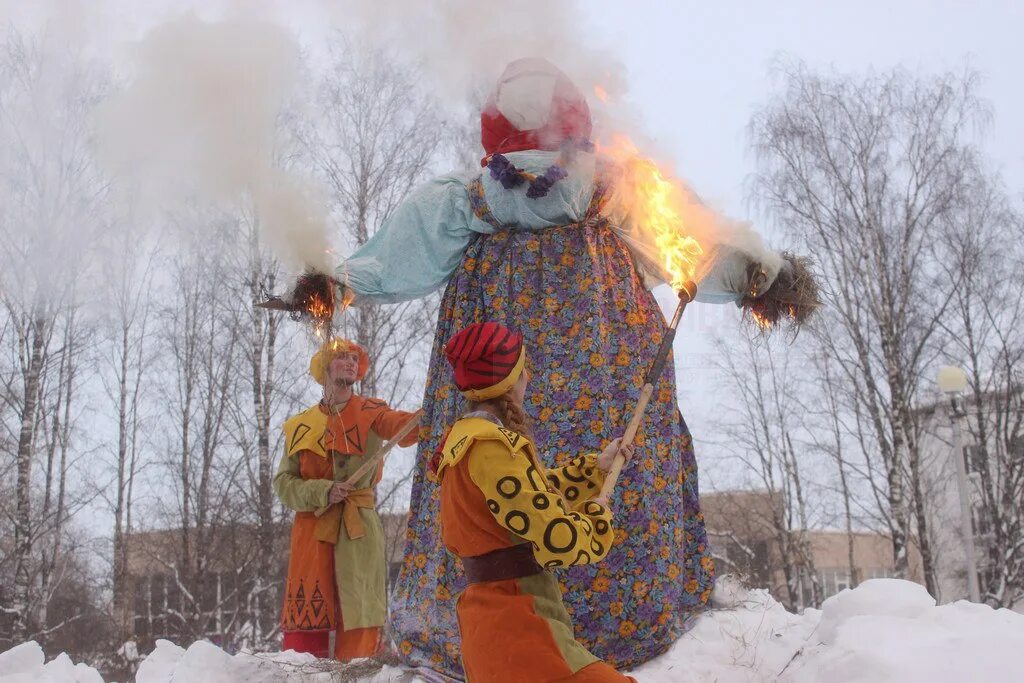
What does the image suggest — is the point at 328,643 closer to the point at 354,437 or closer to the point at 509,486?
the point at 354,437

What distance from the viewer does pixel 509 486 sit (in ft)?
7.72

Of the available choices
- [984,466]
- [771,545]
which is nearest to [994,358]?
[984,466]

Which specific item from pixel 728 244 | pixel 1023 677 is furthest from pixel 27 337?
pixel 1023 677

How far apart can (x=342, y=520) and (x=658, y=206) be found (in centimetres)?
230

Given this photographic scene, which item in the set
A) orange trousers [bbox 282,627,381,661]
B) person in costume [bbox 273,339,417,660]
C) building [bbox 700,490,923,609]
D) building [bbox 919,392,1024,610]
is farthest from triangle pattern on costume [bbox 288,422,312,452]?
building [bbox 919,392,1024,610]

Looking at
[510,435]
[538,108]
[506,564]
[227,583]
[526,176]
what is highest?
[538,108]

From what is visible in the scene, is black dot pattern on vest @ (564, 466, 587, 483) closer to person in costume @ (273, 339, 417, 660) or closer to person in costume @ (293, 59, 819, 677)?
person in costume @ (293, 59, 819, 677)

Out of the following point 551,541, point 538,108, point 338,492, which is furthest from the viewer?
point 338,492

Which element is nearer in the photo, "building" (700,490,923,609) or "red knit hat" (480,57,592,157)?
"red knit hat" (480,57,592,157)

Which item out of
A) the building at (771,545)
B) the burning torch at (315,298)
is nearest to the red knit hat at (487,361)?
the burning torch at (315,298)

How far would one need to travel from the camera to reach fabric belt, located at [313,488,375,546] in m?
4.74

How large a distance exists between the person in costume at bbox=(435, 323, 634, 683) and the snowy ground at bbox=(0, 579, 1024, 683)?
926mm

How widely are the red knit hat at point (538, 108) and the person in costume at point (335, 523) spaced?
1365mm

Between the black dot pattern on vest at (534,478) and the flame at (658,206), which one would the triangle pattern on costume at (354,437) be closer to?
the flame at (658,206)
